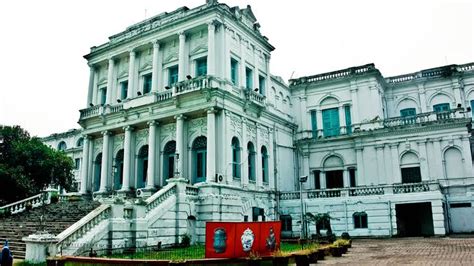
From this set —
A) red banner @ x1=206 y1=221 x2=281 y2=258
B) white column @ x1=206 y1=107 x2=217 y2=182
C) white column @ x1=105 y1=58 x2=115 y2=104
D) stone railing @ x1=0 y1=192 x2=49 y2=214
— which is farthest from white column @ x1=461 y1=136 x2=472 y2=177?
stone railing @ x1=0 y1=192 x2=49 y2=214

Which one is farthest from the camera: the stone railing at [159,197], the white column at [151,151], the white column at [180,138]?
the white column at [151,151]

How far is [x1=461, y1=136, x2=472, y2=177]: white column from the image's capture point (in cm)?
3053

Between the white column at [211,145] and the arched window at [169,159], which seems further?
the arched window at [169,159]

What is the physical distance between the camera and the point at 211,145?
26078 mm

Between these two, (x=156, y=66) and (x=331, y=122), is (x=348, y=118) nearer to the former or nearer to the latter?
(x=331, y=122)

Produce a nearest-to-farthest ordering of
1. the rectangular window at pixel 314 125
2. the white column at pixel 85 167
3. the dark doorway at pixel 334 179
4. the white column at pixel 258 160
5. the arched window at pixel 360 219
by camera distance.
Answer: the arched window at pixel 360 219 → the white column at pixel 258 160 → the white column at pixel 85 167 → the dark doorway at pixel 334 179 → the rectangular window at pixel 314 125

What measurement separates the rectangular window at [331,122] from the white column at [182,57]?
14.8m

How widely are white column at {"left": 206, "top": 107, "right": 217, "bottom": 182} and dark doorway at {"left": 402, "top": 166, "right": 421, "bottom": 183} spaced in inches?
658

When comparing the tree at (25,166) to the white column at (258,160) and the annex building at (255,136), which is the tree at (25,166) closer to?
the annex building at (255,136)

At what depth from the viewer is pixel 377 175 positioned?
3350 cm

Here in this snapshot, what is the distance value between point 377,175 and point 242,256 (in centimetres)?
2311

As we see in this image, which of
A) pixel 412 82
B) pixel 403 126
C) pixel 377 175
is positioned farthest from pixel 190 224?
pixel 412 82

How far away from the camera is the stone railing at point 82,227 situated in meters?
16.9

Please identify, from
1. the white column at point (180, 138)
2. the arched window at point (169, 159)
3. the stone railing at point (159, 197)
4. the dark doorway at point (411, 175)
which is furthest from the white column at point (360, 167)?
the stone railing at point (159, 197)
